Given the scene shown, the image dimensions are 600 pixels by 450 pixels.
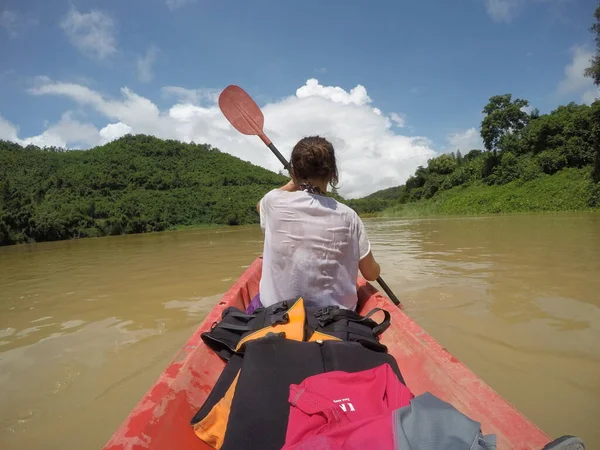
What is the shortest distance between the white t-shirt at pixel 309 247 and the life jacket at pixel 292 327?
0.40ft

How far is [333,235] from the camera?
1669 millimetres

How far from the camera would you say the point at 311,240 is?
165 cm

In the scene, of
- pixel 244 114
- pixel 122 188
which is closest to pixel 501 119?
pixel 244 114

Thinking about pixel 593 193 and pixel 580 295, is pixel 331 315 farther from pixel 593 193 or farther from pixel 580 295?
pixel 593 193

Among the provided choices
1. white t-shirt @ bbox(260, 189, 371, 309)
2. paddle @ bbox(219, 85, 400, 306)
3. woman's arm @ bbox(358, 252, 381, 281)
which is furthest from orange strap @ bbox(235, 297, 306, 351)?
paddle @ bbox(219, 85, 400, 306)

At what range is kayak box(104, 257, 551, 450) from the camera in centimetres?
101

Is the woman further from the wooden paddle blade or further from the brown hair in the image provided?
the wooden paddle blade

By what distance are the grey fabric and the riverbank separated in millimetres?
21058

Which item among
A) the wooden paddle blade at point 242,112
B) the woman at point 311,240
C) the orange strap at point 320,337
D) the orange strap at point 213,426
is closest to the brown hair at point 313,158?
the woman at point 311,240

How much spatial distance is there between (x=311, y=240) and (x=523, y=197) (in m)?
24.9

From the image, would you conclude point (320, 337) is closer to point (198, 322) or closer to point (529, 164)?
point (198, 322)

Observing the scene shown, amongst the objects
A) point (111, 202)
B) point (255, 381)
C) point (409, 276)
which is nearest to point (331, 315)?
point (255, 381)

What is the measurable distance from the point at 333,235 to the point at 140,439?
1.05 meters

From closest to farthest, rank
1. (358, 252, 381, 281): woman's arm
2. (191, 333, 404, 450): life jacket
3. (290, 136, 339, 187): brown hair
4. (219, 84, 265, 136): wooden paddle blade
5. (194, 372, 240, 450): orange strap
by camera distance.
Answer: (191, 333, 404, 450): life jacket
(194, 372, 240, 450): orange strap
(290, 136, 339, 187): brown hair
(358, 252, 381, 281): woman's arm
(219, 84, 265, 136): wooden paddle blade
